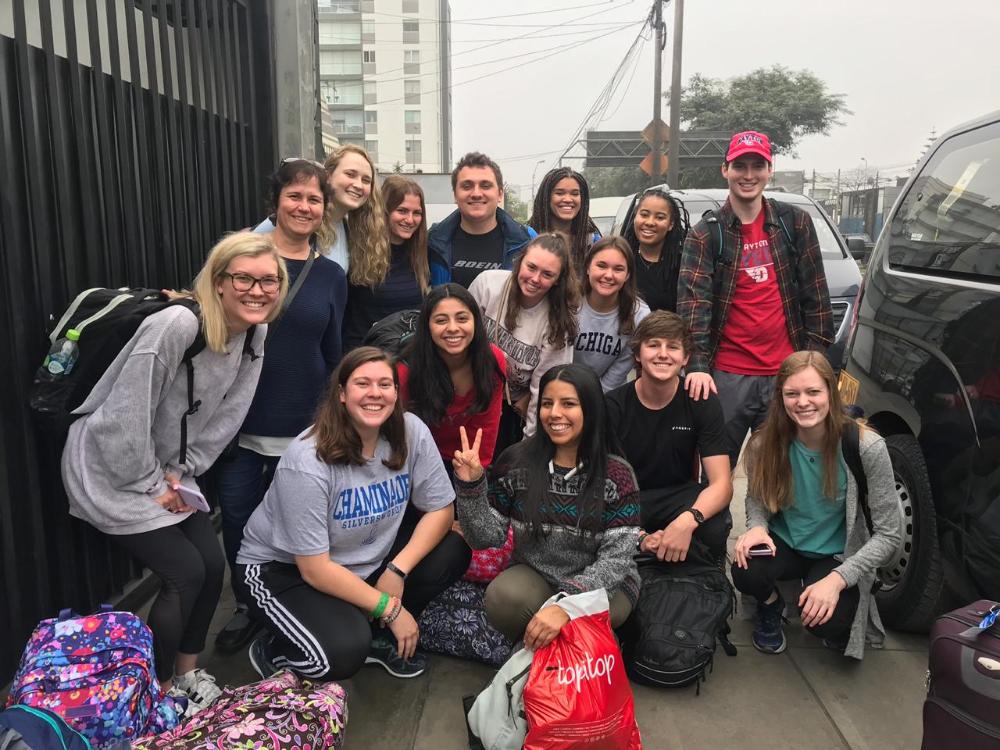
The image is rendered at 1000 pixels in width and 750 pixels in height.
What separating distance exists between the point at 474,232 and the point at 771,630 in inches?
93.2

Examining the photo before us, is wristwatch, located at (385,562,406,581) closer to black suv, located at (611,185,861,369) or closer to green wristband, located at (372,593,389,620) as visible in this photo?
green wristband, located at (372,593,389,620)

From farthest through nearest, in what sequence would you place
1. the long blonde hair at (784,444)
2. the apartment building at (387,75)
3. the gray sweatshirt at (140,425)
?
1. the apartment building at (387,75)
2. the long blonde hair at (784,444)
3. the gray sweatshirt at (140,425)

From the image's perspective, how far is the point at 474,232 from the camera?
158 inches

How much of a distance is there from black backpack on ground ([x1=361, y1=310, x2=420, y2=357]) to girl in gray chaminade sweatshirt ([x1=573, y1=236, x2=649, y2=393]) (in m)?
0.79

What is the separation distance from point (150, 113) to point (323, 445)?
1894mm

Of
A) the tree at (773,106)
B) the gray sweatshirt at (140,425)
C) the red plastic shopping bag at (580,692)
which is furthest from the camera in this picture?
the tree at (773,106)

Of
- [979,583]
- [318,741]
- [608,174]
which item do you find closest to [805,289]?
[979,583]

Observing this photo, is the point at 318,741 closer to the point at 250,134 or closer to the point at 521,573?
the point at 521,573

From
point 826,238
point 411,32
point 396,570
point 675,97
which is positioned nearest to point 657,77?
point 675,97

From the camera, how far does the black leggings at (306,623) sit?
2592mm

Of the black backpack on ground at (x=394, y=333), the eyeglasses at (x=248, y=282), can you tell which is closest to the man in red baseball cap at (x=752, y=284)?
the black backpack on ground at (x=394, y=333)

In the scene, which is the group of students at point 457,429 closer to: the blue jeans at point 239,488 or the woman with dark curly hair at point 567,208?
the blue jeans at point 239,488

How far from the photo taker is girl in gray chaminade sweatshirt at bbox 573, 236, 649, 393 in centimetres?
352

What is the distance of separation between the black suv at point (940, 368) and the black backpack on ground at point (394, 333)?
6.71 feet
